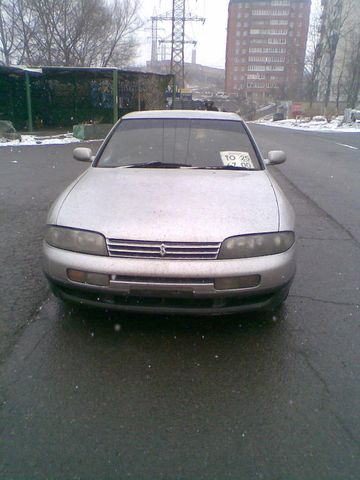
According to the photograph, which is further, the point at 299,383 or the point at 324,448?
the point at 299,383

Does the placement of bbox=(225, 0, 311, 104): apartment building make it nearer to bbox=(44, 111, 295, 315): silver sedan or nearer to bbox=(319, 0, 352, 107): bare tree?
bbox=(319, 0, 352, 107): bare tree

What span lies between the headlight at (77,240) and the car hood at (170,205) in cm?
5

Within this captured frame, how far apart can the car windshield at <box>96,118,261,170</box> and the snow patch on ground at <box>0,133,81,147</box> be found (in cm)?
1178

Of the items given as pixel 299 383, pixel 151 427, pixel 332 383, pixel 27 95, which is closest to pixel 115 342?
pixel 151 427

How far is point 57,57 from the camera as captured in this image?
29406 millimetres

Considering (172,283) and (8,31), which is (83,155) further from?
(8,31)

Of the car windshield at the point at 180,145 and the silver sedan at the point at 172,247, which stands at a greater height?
the car windshield at the point at 180,145

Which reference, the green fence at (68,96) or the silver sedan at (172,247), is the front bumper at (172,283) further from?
the green fence at (68,96)

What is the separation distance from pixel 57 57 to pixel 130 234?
3179 cm

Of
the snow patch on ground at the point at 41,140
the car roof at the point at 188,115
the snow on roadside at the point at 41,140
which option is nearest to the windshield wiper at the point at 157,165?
the car roof at the point at 188,115

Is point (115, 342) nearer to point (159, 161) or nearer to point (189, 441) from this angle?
point (189, 441)

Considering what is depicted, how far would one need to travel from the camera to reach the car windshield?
360 cm

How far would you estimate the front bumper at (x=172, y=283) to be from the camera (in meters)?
2.28

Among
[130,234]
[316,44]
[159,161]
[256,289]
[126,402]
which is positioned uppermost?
[316,44]
